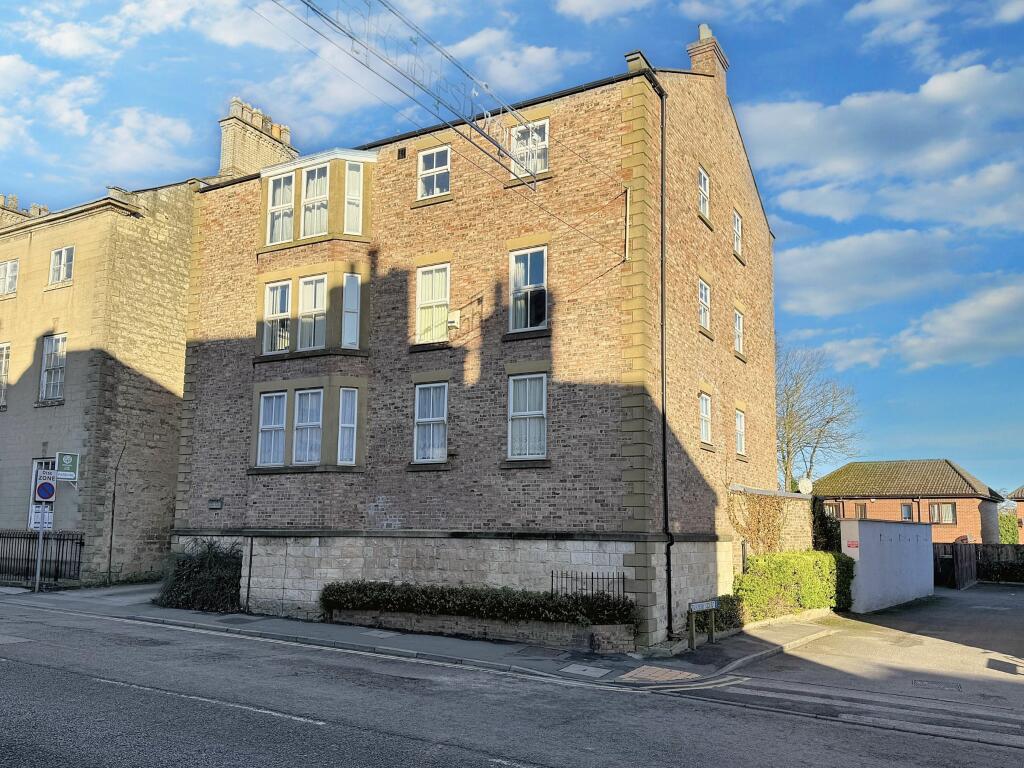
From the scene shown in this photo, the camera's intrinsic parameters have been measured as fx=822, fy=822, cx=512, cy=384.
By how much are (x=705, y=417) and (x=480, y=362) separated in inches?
245

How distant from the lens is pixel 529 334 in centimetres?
1891

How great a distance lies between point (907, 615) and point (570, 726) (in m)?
21.0

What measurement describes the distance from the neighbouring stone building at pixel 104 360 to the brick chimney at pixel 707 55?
606 inches

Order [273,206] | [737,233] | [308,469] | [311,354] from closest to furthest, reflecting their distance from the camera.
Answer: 1. [308,469]
2. [311,354]
3. [273,206]
4. [737,233]

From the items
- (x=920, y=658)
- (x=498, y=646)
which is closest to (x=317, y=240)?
(x=498, y=646)

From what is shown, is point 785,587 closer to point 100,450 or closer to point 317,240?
point 317,240

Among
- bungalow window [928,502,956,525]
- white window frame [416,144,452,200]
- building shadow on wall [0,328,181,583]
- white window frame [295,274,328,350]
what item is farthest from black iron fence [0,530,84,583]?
bungalow window [928,502,956,525]

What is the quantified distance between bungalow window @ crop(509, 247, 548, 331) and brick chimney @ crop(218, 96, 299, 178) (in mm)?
12270

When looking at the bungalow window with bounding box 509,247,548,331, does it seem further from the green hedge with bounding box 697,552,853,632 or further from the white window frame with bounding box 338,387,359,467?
the green hedge with bounding box 697,552,853,632

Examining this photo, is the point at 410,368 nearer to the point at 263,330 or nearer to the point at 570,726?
the point at 263,330

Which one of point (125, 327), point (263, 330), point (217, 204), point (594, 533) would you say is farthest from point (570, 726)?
point (125, 327)

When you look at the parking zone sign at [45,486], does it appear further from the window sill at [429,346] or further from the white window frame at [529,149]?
the white window frame at [529,149]

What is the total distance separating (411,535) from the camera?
63.5ft

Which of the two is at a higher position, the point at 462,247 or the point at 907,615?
the point at 462,247
